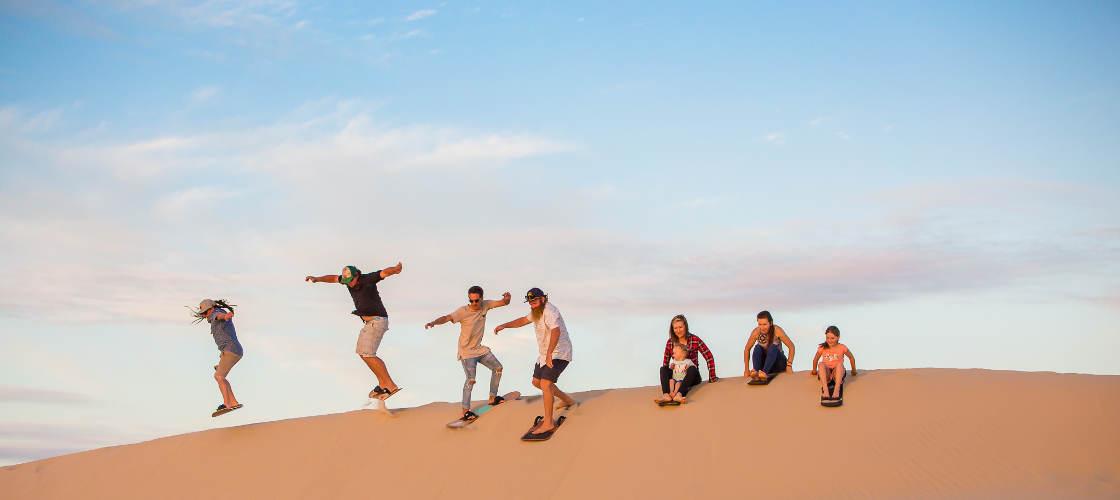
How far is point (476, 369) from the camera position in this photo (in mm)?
15016

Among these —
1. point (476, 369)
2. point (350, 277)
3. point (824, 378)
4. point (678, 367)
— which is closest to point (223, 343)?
point (350, 277)

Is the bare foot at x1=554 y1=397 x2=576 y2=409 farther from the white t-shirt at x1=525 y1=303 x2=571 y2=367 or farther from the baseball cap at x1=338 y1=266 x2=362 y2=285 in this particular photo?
the baseball cap at x1=338 y1=266 x2=362 y2=285

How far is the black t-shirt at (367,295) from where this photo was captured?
14922mm

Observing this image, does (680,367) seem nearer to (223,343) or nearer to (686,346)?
(686,346)

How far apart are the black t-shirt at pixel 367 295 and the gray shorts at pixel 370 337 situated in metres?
0.13

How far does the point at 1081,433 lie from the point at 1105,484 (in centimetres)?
129

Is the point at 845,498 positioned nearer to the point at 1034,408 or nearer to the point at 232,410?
the point at 1034,408

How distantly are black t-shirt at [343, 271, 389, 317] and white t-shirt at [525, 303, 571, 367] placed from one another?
2.50m

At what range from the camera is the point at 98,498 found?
1591cm

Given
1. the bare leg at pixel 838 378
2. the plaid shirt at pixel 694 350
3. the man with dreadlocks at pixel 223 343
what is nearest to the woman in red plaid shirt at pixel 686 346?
the plaid shirt at pixel 694 350

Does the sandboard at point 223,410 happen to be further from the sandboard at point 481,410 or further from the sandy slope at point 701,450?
the sandboard at point 481,410

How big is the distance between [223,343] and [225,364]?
1.06 feet

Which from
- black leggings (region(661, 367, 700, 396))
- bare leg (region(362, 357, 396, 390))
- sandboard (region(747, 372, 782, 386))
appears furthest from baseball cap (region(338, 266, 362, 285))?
sandboard (region(747, 372, 782, 386))

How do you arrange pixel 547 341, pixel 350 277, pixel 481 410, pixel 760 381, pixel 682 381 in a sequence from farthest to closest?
pixel 481 410, pixel 760 381, pixel 350 277, pixel 682 381, pixel 547 341
